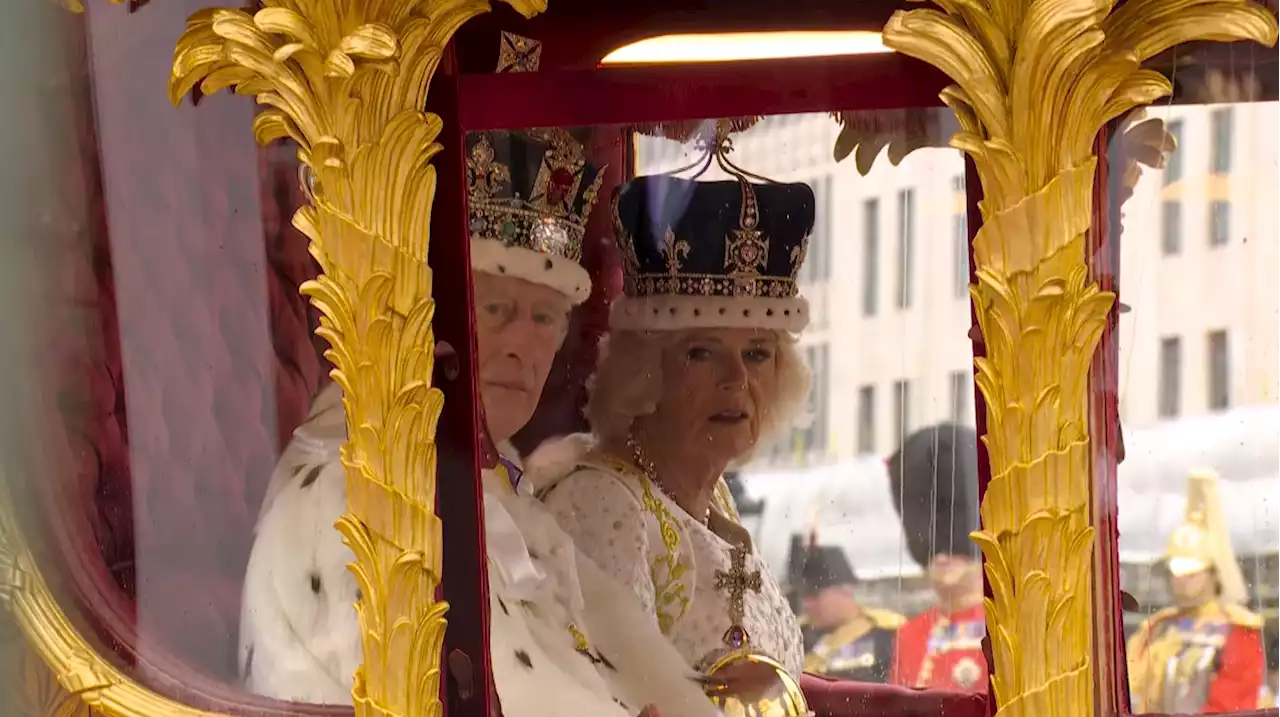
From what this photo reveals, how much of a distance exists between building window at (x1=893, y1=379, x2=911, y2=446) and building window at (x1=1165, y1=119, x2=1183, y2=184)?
0.66 ft

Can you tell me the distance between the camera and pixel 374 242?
989 mm

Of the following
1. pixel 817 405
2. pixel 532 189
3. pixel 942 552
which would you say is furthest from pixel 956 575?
pixel 532 189

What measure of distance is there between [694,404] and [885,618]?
0.17m

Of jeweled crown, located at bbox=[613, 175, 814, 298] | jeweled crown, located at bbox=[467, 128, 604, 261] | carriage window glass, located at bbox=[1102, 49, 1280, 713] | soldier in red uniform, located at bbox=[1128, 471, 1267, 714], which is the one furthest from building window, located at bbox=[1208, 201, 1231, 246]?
jeweled crown, located at bbox=[467, 128, 604, 261]

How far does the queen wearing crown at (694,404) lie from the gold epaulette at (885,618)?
0.15 ft

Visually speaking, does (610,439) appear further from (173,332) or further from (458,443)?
(173,332)

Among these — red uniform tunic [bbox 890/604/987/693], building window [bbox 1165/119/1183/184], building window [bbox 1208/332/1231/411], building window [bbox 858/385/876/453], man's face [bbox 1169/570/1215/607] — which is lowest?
red uniform tunic [bbox 890/604/987/693]

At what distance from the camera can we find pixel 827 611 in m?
0.96

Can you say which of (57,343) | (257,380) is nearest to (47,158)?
(57,343)

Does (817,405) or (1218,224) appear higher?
(1218,224)

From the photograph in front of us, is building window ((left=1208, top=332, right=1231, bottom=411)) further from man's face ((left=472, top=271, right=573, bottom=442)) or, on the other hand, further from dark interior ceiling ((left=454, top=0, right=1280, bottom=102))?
man's face ((left=472, top=271, right=573, bottom=442))

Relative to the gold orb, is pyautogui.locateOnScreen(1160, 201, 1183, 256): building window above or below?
above

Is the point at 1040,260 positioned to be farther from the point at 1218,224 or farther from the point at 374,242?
the point at 374,242

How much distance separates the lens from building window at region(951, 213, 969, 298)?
3.12 ft
